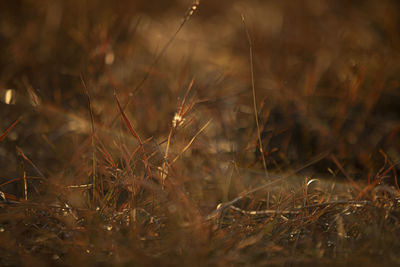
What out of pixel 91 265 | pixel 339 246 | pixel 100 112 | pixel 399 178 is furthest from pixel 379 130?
pixel 91 265

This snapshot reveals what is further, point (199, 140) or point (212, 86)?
point (212, 86)

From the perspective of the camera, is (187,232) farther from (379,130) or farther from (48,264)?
(379,130)

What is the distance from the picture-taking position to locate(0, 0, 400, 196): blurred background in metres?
1.17

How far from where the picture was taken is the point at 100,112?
1314 millimetres

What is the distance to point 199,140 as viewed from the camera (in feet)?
3.61

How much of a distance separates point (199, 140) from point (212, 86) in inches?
21.2

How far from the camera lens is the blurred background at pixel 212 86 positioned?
1.17 m

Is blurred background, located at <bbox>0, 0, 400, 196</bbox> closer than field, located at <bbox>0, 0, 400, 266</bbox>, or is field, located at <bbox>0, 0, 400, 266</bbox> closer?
field, located at <bbox>0, 0, 400, 266</bbox>

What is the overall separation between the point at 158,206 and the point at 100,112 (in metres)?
0.60

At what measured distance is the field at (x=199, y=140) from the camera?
73 centimetres

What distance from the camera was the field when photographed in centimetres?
73

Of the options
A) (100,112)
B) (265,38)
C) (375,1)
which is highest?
(375,1)

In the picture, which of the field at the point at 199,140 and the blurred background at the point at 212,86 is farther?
the blurred background at the point at 212,86

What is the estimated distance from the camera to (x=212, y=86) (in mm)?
1589
